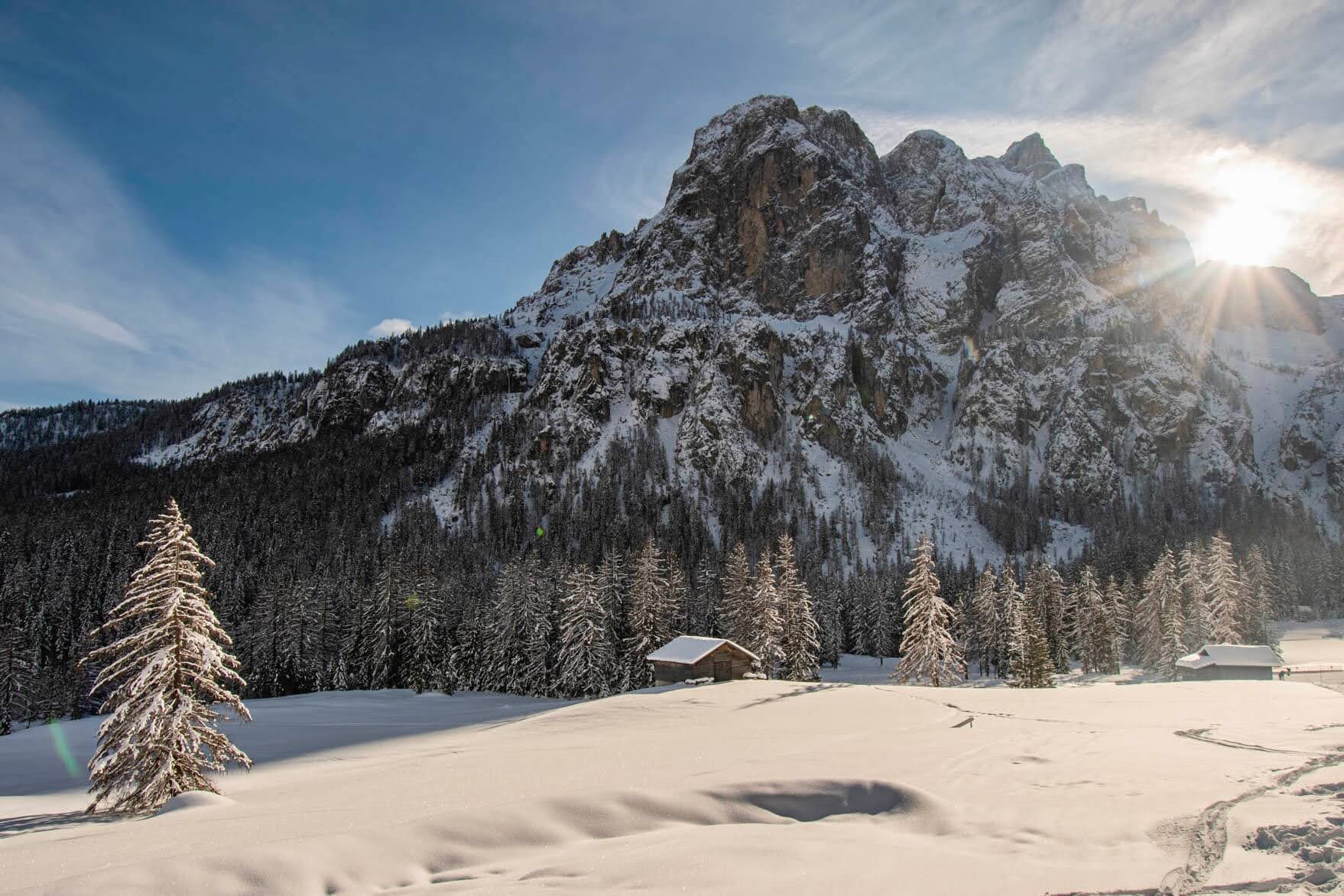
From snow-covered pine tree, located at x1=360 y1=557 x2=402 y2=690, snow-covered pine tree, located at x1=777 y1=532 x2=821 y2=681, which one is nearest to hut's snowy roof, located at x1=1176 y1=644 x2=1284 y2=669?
snow-covered pine tree, located at x1=777 y1=532 x2=821 y2=681

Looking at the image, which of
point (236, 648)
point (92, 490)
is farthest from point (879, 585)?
point (92, 490)

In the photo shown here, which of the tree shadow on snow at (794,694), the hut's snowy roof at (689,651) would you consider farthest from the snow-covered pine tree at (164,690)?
the hut's snowy roof at (689,651)

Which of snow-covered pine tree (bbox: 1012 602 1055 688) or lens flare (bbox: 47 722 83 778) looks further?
snow-covered pine tree (bbox: 1012 602 1055 688)

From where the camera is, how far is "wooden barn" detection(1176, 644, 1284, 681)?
45125 mm

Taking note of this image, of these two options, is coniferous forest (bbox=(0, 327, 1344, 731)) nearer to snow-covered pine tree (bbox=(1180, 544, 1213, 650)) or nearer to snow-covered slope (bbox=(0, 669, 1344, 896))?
snow-covered pine tree (bbox=(1180, 544, 1213, 650))

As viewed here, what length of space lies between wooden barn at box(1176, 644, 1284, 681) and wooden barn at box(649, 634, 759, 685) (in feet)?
98.0

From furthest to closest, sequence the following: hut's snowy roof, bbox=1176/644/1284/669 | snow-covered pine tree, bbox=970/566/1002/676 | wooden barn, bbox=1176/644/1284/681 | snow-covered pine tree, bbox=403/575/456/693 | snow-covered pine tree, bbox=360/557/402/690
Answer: snow-covered pine tree, bbox=970/566/1002/676
snow-covered pine tree, bbox=360/557/402/690
snow-covered pine tree, bbox=403/575/456/693
hut's snowy roof, bbox=1176/644/1284/669
wooden barn, bbox=1176/644/1284/681

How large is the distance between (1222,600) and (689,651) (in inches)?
1702

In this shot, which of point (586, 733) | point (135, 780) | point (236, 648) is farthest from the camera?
point (236, 648)

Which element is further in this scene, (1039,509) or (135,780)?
(1039,509)

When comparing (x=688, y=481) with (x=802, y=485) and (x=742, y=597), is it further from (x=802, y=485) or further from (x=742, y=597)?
(x=742, y=597)

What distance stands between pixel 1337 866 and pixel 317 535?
170m

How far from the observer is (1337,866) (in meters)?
6.30

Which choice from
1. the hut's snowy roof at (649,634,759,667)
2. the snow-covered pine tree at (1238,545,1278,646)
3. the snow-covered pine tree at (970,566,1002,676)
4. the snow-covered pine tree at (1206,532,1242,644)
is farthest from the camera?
the snow-covered pine tree at (970,566,1002,676)
